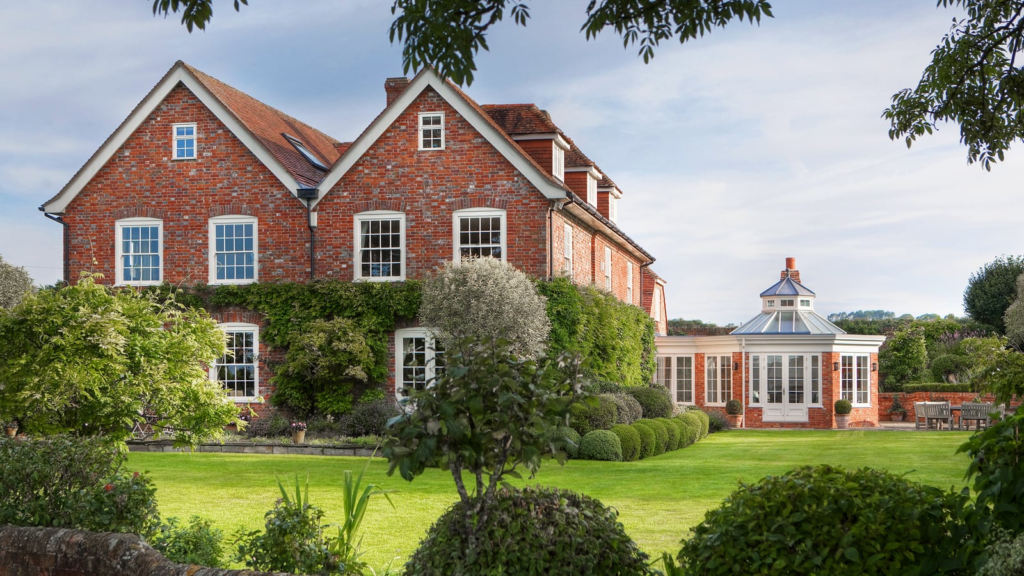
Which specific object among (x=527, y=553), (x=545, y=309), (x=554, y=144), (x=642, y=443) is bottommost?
(x=642, y=443)

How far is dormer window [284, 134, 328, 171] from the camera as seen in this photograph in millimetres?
27625

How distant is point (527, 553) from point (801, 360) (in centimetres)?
2942

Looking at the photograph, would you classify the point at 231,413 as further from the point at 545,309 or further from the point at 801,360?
the point at 801,360

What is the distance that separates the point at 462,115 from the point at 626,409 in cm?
830

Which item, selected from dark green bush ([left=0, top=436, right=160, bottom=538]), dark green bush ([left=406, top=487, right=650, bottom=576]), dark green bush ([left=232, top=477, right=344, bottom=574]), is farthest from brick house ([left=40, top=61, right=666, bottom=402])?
dark green bush ([left=406, top=487, right=650, bottom=576])

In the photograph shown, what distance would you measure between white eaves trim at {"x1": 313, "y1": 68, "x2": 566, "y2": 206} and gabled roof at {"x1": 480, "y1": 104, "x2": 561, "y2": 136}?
2.39 metres

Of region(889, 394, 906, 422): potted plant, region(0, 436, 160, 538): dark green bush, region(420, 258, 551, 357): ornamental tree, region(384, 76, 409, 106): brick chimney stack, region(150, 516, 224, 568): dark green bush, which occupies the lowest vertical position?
region(889, 394, 906, 422): potted plant

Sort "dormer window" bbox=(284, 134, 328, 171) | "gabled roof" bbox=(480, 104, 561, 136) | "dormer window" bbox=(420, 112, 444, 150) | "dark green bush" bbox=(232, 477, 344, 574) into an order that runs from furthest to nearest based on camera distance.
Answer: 1. "dormer window" bbox=(284, 134, 328, 171)
2. "gabled roof" bbox=(480, 104, 561, 136)
3. "dormer window" bbox=(420, 112, 444, 150)
4. "dark green bush" bbox=(232, 477, 344, 574)

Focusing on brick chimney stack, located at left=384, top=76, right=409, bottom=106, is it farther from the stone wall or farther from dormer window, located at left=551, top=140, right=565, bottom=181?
the stone wall

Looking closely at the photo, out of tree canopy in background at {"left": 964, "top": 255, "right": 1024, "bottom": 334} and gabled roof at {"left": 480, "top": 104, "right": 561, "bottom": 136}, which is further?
tree canopy in background at {"left": 964, "top": 255, "right": 1024, "bottom": 334}

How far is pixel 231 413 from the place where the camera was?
10289 millimetres

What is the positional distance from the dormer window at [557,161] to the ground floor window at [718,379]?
11.2 m

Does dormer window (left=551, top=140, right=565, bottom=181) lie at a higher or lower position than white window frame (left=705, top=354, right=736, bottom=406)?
higher

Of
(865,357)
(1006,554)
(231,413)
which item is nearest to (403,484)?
(231,413)
